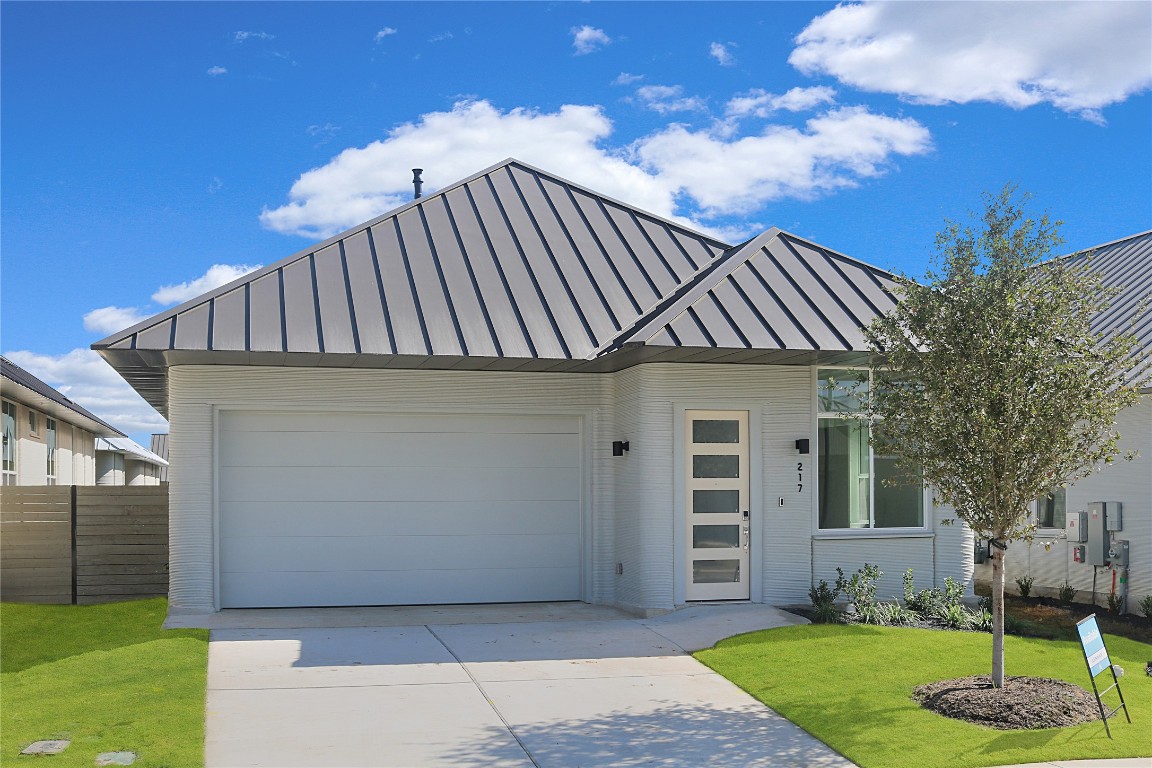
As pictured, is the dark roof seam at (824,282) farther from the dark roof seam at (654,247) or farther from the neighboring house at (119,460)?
the neighboring house at (119,460)

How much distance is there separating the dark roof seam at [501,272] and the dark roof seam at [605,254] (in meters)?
1.53

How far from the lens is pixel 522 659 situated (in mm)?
9898

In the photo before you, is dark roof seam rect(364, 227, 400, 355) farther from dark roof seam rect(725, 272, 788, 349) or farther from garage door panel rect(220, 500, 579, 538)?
dark roof seam rect(725, 272, 788, 349)

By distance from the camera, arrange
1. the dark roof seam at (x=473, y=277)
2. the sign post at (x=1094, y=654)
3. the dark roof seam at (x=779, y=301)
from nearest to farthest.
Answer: the sign post at (x=1094, y=654), the dark roof seam at (x=779, y=301), the dark roof seam at (x=473, y=277)

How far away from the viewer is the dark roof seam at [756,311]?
11.6m

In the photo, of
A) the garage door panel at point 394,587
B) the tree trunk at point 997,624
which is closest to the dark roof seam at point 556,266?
the garage door panel at point 394,587

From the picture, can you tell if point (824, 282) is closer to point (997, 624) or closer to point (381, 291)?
point (381, 291)

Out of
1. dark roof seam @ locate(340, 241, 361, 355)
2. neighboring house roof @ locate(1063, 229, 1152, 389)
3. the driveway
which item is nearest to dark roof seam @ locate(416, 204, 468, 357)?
dark roof seam @ locate(340, 241, 361, 355)

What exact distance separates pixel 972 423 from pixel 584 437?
640 cm

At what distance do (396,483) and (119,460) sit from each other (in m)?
30.5

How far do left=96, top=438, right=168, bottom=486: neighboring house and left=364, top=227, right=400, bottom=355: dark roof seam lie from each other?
21559mm

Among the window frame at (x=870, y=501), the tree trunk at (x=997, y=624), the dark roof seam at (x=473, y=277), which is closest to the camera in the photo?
the tree trunk at (x=997, y=624)

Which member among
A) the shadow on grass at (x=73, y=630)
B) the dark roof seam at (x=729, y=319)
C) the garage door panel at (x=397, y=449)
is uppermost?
the dark roof seam at (x=729, y=319)

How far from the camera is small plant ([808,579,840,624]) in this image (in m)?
11.4
